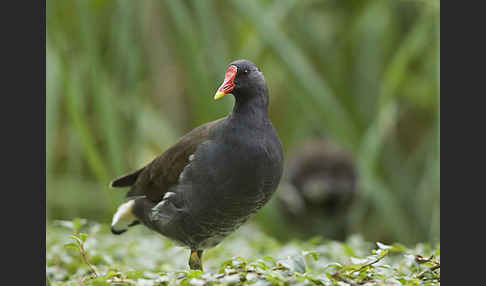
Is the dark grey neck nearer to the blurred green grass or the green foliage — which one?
the green foliage

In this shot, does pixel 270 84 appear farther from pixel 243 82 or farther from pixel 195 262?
pixel 243 82

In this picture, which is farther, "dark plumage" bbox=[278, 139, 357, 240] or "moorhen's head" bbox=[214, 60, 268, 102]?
"dark plumage" bbox=[278, 139, 357, 240]

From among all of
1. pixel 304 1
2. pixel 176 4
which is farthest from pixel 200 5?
pixel 304 1

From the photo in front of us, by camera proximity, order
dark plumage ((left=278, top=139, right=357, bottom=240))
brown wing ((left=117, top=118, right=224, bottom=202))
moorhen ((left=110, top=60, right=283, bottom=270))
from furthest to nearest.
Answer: dark plumage ((left=278, top=139, right=357, bottom=240))
brown wing ((left=117, top=118, right=224, bottom=202))
moorhen ((left=110, top=60, right=283, bottom=270))

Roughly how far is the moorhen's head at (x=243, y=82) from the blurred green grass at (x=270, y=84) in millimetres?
1343

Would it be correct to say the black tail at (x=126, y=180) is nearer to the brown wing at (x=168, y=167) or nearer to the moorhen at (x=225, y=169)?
the brown wing at (x=168, y=167)

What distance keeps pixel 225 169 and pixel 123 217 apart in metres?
0.73

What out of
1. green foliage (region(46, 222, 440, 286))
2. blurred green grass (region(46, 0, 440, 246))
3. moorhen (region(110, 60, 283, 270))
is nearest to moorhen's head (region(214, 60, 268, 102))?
moorhen (region(110, 60, 283, 270))

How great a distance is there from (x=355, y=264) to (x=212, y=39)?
7.20ft

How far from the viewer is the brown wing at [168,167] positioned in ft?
7.56

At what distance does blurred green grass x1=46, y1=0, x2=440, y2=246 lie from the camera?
3.61 meters

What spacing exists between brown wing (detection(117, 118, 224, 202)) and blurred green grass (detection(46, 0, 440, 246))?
2.64 ft

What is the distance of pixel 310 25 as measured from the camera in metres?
5.00

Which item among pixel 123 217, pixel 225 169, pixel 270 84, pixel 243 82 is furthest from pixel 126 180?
pixel 270 84
